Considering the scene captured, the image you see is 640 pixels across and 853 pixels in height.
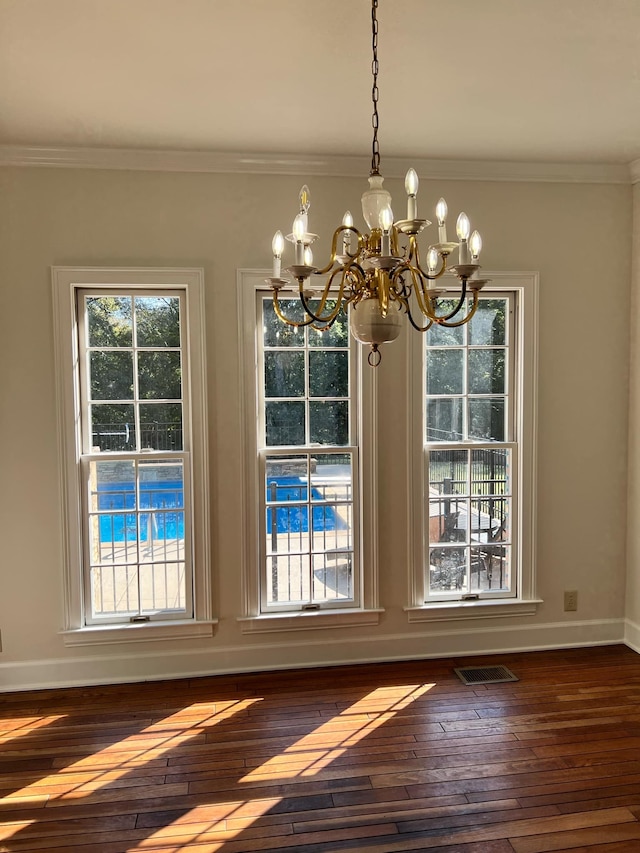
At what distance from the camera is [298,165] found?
10.7 feet

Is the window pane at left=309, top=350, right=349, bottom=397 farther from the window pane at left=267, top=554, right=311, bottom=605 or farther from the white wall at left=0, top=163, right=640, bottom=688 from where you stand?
the window pane at left=267, top=554, right=311, bottom=605

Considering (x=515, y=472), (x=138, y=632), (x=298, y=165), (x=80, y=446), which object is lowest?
(x=138, y=632)

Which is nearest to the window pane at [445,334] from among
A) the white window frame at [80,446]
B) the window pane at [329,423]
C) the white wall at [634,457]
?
the window pane at [329,423]

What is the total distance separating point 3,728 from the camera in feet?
9.31

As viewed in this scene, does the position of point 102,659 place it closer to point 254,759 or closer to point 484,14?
point 254,759

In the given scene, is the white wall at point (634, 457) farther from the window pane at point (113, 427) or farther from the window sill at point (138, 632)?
the window pane at point (113, 427)

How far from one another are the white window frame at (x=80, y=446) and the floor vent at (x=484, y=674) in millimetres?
1470

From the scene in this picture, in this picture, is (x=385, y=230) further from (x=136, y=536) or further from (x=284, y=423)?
(x=136, y=536)

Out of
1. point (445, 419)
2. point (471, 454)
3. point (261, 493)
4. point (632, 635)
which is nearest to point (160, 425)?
point (261, 493)

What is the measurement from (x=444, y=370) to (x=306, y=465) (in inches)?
40.3

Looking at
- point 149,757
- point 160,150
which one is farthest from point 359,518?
point 160,150

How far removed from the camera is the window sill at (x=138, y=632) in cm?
326

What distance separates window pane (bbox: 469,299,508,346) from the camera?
358cm

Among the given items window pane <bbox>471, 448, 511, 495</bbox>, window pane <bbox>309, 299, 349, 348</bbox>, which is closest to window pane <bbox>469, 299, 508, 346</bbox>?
window pane <bbox>471, 448, 511, 495</bbox>
